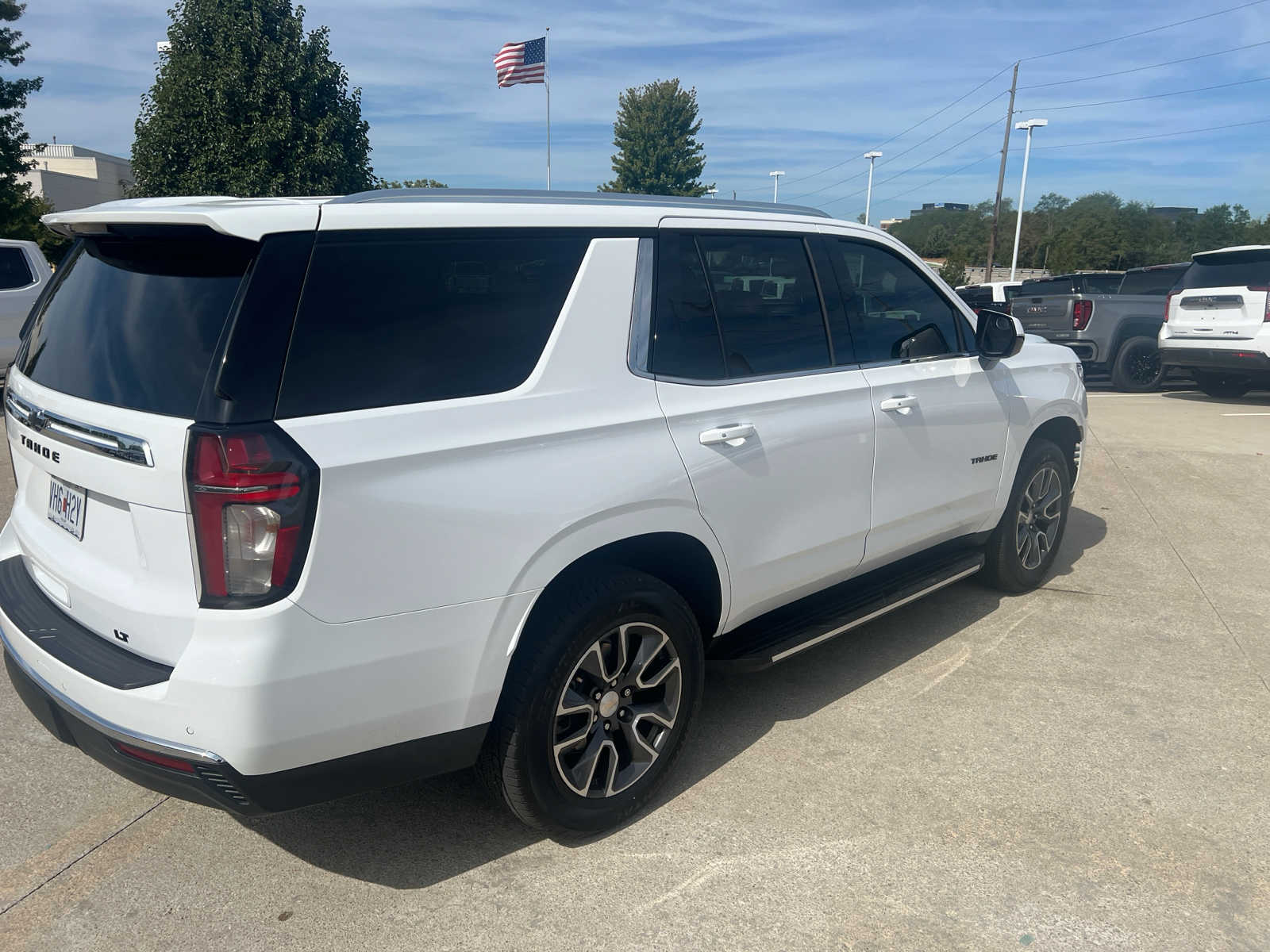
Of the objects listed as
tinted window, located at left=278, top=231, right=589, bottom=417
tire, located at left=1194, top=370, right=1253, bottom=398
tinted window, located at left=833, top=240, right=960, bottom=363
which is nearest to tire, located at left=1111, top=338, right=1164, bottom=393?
tire, located at left=1194, top=370, right=1253, bottom=398

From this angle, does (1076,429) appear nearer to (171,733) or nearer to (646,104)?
(171,733)

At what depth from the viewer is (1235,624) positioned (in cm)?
476

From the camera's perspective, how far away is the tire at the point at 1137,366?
44.8 feet

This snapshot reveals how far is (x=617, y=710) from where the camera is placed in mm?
2961

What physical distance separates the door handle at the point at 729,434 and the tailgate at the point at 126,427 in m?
1.41

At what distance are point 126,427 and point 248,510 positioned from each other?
1.35 ft

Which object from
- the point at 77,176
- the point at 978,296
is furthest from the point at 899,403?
the point at 77,176

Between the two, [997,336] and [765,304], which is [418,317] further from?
[997,336]

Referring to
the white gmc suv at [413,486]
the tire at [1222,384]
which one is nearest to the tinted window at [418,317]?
the white gmc suv at [413,486]

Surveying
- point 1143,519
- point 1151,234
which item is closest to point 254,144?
point 1143,519

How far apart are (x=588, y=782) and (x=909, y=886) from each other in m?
0.95

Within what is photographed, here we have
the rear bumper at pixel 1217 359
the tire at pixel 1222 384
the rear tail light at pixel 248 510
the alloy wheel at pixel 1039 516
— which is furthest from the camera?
the tire at pixel 1222 384

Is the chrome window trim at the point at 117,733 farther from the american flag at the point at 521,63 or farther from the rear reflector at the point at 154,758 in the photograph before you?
the american flag at the point at 521,63

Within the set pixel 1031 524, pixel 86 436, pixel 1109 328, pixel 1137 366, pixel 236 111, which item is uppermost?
pixel 236 111
